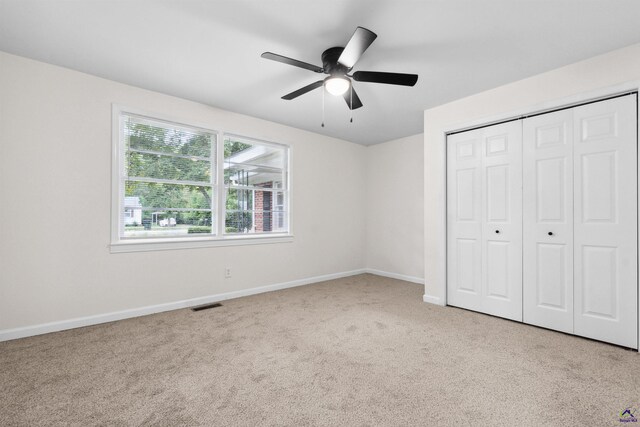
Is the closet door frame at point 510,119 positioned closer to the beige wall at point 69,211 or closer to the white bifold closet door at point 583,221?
the white bifold closet door at point 583,221

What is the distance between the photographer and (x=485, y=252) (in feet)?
11.2

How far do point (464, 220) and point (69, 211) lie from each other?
14.2 feet

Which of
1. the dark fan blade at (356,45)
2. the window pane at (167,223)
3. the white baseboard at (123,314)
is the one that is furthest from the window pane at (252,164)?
the dark fan blade at (356,45)

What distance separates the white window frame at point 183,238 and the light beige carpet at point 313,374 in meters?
0.84

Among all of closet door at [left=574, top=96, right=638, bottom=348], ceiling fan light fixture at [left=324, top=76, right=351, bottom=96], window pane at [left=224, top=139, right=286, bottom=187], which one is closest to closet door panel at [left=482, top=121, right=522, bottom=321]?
closet door at [left=574, top=96, right=638, bottom=348]

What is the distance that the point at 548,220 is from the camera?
295 centimetres

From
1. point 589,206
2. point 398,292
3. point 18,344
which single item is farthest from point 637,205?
point 18,344

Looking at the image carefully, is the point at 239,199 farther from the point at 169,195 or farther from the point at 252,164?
the point at 169,195

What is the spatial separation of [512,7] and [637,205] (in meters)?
1.95

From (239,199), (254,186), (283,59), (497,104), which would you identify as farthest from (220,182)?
(497,104)

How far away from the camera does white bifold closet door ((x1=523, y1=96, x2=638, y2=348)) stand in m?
2.52

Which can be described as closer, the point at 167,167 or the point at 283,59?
the point at 283,59

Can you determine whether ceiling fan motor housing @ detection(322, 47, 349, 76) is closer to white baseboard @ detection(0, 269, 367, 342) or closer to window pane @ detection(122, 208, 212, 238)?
window pane @ detection(122, 208, 212, 238)

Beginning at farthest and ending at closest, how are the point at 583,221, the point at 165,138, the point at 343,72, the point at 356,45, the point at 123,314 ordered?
the point at 165,138, the point at 123,314, the point at 583,221, the point at 343,72, the point at 356,45
